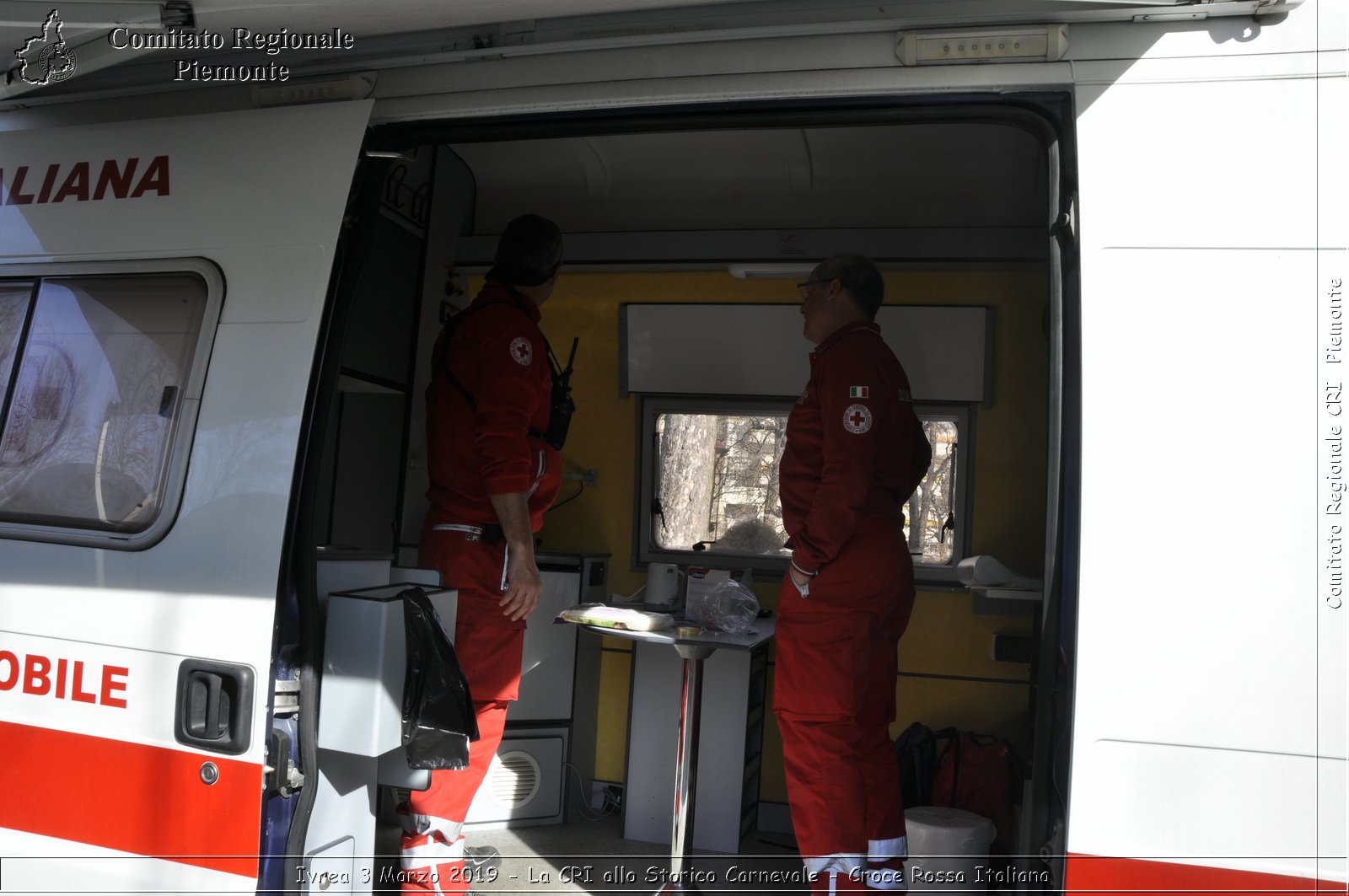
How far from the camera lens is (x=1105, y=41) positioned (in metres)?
1.86

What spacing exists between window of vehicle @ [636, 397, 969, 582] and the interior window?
259 centimetres

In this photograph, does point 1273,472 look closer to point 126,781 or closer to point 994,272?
point 126,781

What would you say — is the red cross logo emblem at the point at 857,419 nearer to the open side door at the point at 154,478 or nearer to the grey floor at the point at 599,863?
the open side door at the point at 154,478

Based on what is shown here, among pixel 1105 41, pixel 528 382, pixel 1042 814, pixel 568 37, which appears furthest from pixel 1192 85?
pixel 528 382

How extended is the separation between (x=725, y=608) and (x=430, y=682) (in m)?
1.40

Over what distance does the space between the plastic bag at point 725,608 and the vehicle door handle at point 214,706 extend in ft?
6.06

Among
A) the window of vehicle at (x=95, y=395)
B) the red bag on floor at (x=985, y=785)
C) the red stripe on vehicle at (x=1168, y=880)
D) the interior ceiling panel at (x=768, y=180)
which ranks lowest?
the red bag on floor at (x=985, y=785)

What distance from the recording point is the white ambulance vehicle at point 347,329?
1673mm

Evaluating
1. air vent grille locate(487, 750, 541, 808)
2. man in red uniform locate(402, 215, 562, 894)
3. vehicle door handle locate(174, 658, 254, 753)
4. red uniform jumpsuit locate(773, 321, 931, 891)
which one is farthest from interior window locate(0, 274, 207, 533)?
air vent grille locate(487, 750, 541, 808)

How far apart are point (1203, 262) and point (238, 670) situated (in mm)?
2034

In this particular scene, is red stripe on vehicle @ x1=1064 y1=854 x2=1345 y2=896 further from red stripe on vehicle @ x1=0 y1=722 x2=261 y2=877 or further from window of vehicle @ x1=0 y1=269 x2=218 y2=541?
window of vehicle @ x1=0 y1=269 x2=218 y2=541

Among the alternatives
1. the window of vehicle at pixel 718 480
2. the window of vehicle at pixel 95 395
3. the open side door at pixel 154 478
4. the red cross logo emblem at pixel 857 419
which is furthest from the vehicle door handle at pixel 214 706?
the window of vehicle at pixel 718 480

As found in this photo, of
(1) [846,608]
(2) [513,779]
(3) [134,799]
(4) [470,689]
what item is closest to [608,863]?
(2) [513,779]

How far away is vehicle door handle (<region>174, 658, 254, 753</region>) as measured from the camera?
2.05 metres
